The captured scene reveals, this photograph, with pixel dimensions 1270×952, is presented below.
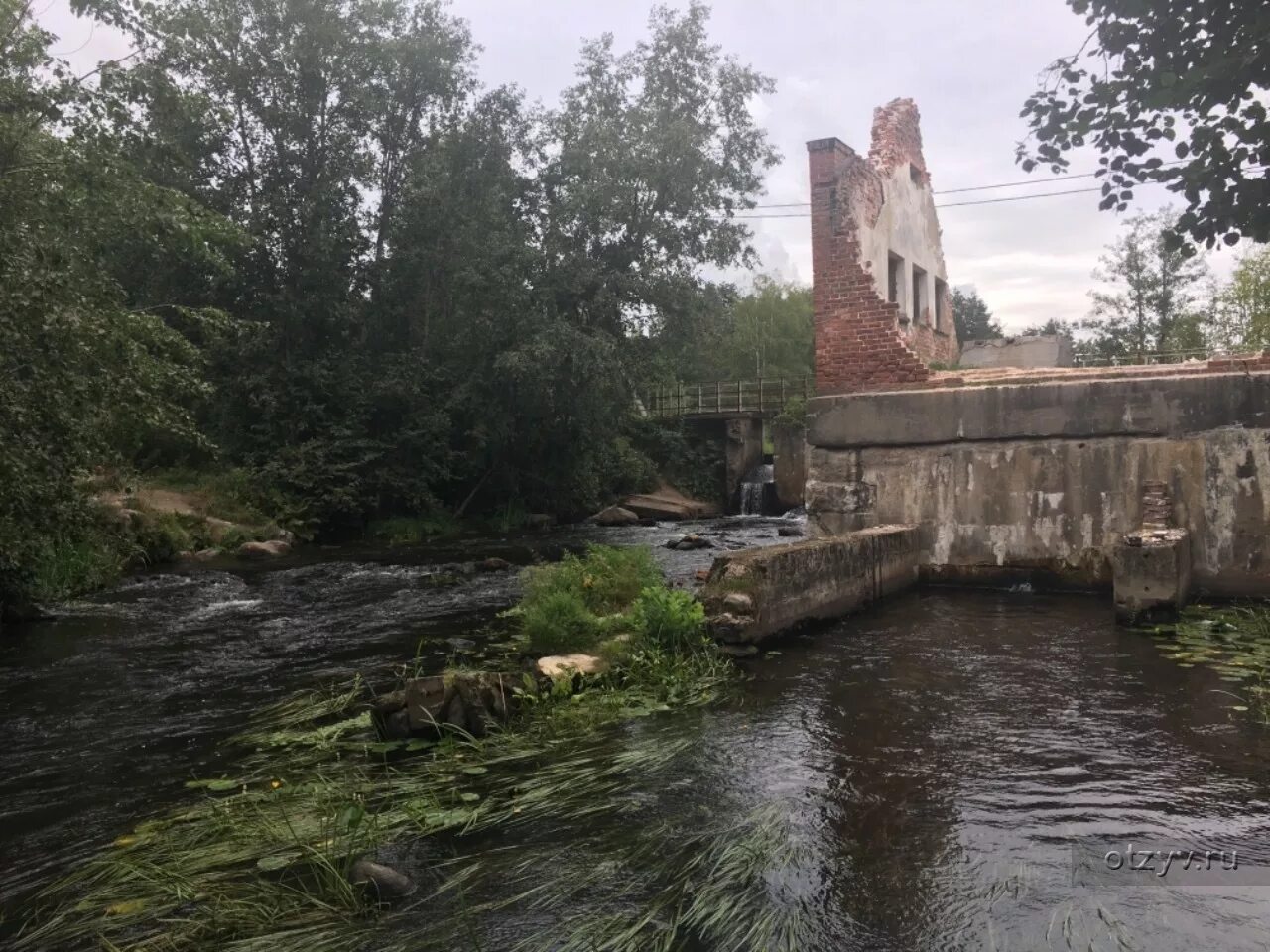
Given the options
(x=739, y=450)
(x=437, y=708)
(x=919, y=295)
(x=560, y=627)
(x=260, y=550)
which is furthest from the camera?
(x=739, y=450)

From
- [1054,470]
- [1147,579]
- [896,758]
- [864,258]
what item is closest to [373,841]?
[896,758]

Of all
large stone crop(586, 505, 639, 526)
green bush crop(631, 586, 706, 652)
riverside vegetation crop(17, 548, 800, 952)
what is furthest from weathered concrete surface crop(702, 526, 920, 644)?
large stone crop(586, 505, 639, 526)

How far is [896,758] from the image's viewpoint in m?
5.29

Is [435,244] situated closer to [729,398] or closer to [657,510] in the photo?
[657,510]

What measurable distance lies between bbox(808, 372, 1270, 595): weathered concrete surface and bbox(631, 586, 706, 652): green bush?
4468 mm

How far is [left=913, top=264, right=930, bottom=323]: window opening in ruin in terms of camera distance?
17234 mm

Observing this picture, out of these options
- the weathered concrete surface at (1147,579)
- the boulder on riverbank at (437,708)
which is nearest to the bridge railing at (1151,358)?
the weathered concrete surface at (1147,579)

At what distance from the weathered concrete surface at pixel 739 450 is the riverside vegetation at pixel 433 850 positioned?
3084 centimetres

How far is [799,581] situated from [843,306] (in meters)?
5.11

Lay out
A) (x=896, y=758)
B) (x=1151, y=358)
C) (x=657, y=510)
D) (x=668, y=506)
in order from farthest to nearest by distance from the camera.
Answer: (x=1151, y=358)
(x=668, y=506)
(x=657, y=510)
(x=896, y=758)

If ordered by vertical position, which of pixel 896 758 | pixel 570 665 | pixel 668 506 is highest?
pixel 570 665

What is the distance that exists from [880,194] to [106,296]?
1083 centimetres

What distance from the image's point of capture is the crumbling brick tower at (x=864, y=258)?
38.8 ft

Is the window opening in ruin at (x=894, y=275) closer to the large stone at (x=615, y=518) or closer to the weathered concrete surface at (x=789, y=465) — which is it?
the large stone at (x=615, y=518)
